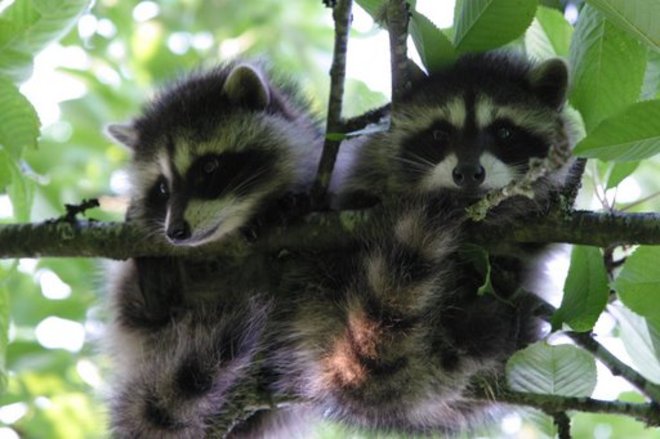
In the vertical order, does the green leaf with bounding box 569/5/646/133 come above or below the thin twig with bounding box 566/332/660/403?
above

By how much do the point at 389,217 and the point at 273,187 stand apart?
660 mm

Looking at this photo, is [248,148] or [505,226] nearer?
[505,226]

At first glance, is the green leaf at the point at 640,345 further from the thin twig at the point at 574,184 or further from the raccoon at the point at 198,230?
the raccoon at the point at 198,230

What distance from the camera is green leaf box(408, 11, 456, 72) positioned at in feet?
9.05

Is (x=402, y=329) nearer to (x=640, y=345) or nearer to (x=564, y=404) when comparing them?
(x=564, y=404)

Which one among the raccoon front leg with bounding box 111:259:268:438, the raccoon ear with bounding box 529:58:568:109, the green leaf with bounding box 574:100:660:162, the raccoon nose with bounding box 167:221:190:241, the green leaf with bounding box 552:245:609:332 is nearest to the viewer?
the green leaf with bounding box 574:100:660:162

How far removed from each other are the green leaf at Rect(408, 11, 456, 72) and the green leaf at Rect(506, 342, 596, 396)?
36.7 inches

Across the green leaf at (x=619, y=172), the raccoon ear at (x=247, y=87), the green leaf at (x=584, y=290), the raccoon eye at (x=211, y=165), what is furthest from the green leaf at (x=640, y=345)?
the raccoon ear at (x=247, y=87)

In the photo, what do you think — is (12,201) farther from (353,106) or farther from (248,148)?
(353,106)

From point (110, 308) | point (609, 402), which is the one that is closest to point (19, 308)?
point (110, 308)

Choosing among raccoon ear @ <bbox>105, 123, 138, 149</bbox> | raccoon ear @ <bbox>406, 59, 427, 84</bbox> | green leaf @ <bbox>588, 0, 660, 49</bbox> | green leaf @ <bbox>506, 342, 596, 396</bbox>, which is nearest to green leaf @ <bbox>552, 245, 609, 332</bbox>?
green leaf @ <bbox>506, 342, 596, 396</bbox>

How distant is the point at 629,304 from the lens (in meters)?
2.37

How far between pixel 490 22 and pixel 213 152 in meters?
1.15

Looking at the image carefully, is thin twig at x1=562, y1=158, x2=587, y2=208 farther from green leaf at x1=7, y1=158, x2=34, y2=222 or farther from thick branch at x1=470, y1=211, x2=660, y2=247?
green leaf at x1=7, y1=158, x2=34, y2=222
